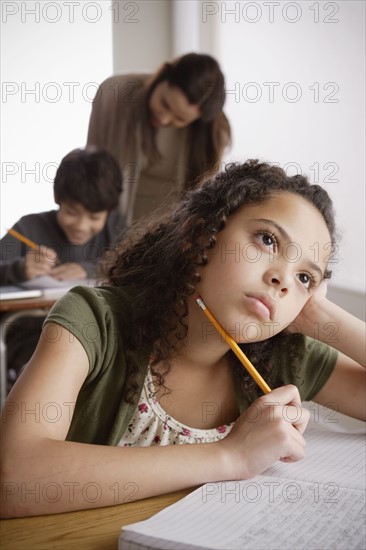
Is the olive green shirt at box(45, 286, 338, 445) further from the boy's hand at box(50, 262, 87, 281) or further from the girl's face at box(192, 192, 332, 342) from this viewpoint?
the boy's hand at box(50, 262, 87, 281)

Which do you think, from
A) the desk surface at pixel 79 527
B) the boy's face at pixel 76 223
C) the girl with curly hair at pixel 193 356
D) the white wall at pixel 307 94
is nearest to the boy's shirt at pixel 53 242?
the boy's face at pixel 76 223

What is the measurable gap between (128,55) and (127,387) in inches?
95.1

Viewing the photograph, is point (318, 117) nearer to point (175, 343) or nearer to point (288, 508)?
point (175, 343)

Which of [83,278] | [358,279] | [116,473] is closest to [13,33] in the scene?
[83,278]

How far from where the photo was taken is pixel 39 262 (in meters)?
2.79

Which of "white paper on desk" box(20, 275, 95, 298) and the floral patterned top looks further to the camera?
"white paper on desk" box(20, 275, 95, 298)

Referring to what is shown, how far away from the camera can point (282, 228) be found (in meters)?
0.88

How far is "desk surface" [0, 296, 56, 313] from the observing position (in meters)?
2.36

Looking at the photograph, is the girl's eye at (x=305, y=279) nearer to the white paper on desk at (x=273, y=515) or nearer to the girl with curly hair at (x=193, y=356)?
the girl with curly hair at (x=193, y=356)

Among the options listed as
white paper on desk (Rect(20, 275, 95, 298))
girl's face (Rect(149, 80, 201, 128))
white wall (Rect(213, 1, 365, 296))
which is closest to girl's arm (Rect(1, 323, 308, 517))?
white wall (Rect(213, 1, 365, 296))

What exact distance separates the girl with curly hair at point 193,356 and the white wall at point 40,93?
184 centimetres

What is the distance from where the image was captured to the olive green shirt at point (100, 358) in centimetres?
86

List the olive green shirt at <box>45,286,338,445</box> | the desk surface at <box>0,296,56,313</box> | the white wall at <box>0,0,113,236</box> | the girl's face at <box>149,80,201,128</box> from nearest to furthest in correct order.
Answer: the olive green shirt at <box>45,286,338,445</box>
the desk surface at <box>0,296,56,313</box>
the white wall at <box>0,0,113,236</box>
the girl's face at <box>149,80,201,128</box>

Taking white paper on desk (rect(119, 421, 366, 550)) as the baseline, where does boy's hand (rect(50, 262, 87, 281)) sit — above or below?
below
